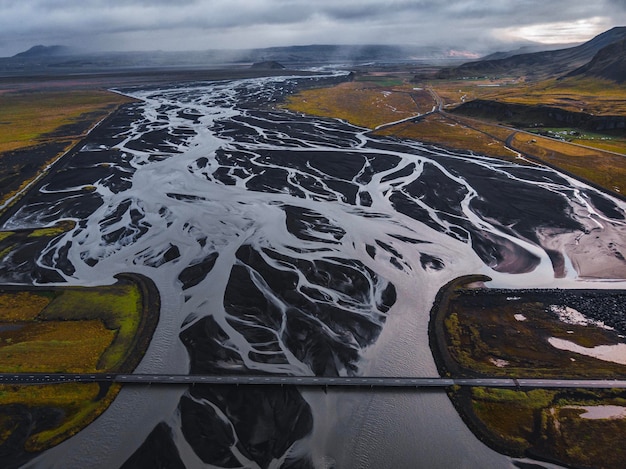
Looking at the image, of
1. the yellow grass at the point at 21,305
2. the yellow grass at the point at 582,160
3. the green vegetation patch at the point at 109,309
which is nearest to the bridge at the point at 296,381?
the green vegetation patch at the point at 109,309

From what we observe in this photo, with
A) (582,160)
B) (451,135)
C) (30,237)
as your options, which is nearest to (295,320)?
(30,237)

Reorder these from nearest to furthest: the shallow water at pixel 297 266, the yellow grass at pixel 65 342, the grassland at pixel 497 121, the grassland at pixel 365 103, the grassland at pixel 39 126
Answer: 1. the shallow water at pixel 297 266
2. the yellow grass at pixel 65 342
3. the grassland at pixel 39 126
4. the grassland at pixel 497 121
5. the grassland at pixel 365 103

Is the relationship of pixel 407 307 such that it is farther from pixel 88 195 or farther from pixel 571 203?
pixel 88 195

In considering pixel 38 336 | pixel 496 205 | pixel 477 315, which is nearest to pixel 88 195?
pixel 38 336

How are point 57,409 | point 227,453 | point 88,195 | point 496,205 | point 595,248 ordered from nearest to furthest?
point 227,453 < point 57,409 < point 595,248 < point 496,205 < point 88,195

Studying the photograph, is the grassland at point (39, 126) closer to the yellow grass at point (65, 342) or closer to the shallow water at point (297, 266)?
the shallow water at point (297, 266)

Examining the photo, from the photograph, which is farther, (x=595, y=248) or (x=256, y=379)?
(x=595, y=248)
